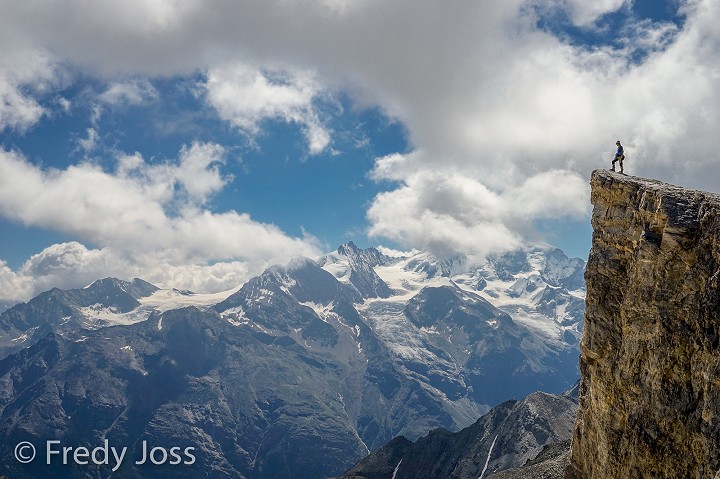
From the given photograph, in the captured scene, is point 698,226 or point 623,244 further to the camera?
point 623,244

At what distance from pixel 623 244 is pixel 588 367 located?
12771 mm

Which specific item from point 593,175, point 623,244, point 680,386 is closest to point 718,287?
point 680,386

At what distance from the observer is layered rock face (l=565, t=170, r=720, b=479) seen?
3488 centimetres

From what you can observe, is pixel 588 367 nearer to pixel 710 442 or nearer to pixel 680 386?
pixel 680 386

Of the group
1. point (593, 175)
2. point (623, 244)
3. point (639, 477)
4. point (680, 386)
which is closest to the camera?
point (680, 386)

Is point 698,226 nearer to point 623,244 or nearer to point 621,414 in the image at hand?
point 623,244

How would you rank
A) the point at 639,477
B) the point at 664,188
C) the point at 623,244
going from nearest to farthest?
the point at 639,477, the point at 664,188, the point at 623,244

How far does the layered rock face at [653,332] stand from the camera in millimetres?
34875

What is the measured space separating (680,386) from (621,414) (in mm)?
7754

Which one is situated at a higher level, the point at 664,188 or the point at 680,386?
the point at 664,188

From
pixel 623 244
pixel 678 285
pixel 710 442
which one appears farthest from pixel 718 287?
pixel 623 244

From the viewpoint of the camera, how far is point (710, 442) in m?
32.9

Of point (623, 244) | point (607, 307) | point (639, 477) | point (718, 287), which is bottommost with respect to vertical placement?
point (639, 477)

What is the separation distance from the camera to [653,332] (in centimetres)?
3897
